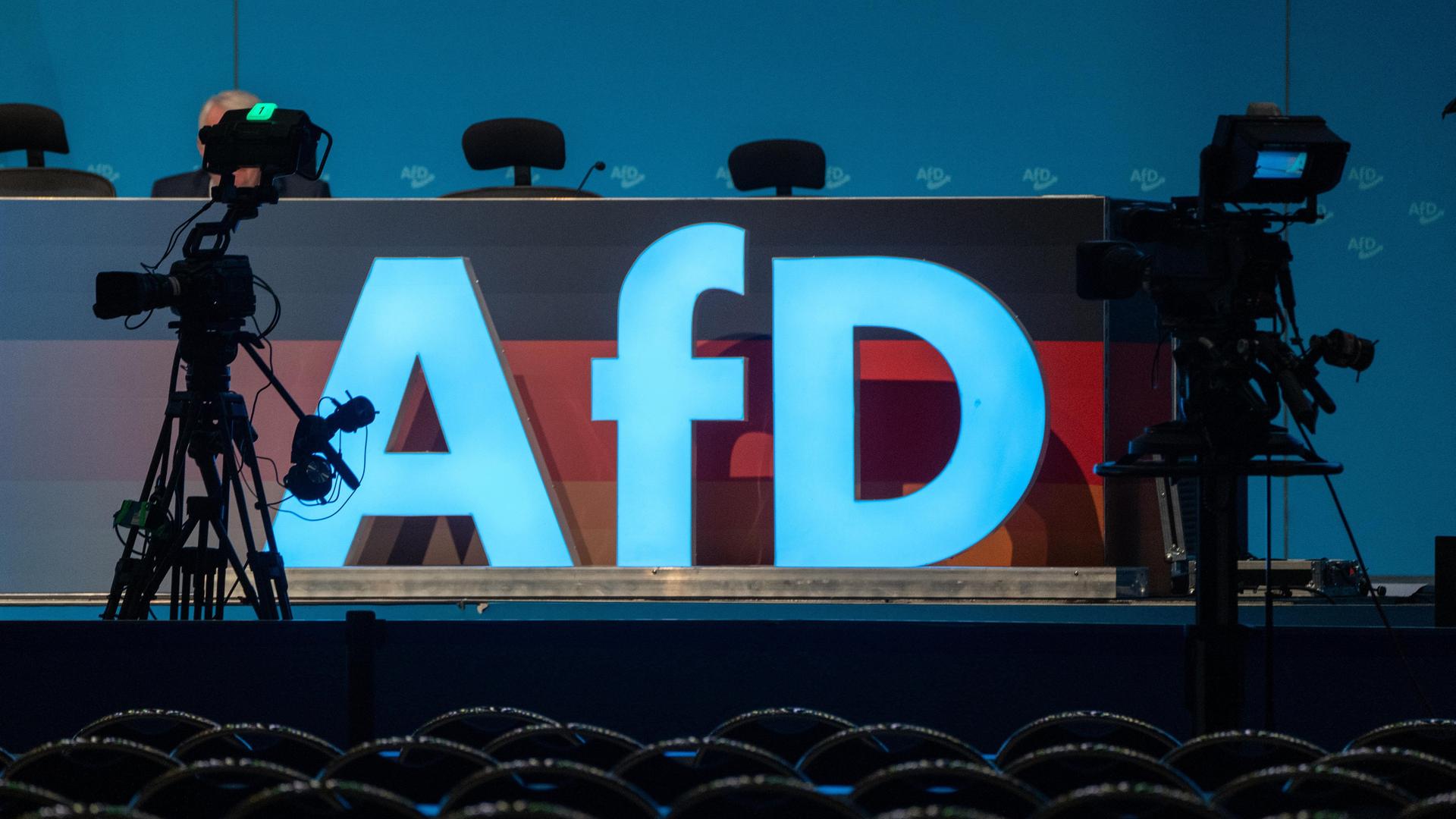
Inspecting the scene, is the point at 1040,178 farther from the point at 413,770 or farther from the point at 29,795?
the point at 29,795

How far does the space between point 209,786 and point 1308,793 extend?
137 centimetres

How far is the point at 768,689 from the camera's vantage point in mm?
2385

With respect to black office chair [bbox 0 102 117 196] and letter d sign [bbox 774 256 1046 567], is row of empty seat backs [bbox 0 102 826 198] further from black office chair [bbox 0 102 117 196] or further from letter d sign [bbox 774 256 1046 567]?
letter d sign [bbox 774 256 1046 567]

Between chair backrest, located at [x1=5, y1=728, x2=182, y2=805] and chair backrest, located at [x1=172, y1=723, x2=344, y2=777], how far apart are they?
0.06m

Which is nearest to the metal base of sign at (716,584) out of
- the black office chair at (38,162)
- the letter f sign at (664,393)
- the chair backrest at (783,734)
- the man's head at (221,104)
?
the letter f sign at (664,393)

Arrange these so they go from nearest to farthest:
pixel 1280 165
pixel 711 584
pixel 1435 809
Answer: pixel 1435 809
pixel 1280 165
pixel 711 584

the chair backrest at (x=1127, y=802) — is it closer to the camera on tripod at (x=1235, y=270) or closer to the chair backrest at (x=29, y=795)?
the chair backrest at (x=29, y=795)

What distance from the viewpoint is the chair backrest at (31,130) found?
5.25m

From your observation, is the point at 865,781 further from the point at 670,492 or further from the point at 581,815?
the point at 670,492

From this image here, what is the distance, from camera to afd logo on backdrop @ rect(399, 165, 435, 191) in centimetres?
648

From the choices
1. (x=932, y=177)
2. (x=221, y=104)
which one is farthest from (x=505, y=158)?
(x=932, y=177)

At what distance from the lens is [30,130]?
5.24 meters

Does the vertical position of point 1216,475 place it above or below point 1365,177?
below

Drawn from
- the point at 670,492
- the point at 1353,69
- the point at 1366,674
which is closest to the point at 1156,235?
the point at 1366,674
